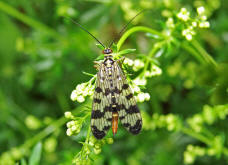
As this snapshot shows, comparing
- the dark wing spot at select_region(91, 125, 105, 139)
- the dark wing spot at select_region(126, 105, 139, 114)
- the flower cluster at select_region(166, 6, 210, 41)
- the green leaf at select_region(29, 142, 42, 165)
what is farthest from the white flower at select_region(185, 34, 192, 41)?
the green leaf at select_region(29, 142, 42, 165)

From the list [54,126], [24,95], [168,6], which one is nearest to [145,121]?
[54,126]

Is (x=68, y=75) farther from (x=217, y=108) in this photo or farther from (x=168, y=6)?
(x=217, y=108)

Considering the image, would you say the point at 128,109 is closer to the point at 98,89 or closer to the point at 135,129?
the point at 135,129

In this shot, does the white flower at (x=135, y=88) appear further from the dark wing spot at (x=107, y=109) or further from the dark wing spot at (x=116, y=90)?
the dark wing spot at (x=107, y=109)

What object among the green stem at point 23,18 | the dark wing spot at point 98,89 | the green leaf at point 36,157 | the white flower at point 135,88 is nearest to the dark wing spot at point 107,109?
the dark wing spot at point 98,89

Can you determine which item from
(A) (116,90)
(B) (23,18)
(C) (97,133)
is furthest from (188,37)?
(B) (23,18)

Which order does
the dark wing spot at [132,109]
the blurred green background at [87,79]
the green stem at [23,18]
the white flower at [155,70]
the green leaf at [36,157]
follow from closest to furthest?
1. the dark wing spot at [132,109]
2. the white flower at [155,70]
3. the green leaf at [36,157]
4. the blurred green background at [87,79]
5. the green stem at [23,18]
